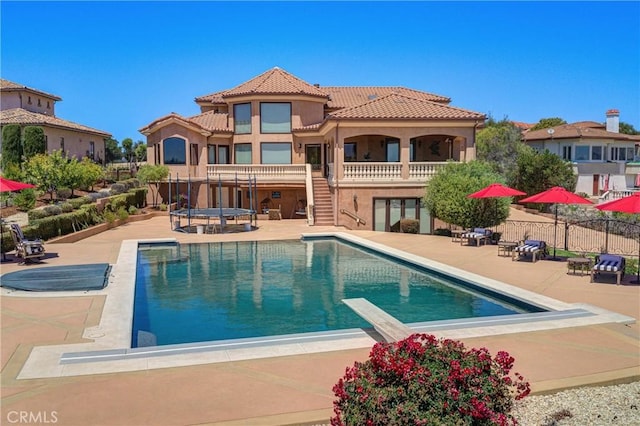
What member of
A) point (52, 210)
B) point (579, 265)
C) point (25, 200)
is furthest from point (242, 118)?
point (579, 265)

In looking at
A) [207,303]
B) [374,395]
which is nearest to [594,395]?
[374,395]

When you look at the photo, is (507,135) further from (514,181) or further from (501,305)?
(501,305)

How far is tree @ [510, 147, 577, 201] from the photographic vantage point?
4406 cm

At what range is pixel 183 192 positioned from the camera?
41.0 metres

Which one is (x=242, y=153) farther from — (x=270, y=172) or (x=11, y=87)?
(x=11, y=87)

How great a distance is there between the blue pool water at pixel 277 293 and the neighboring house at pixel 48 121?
26.3 meters

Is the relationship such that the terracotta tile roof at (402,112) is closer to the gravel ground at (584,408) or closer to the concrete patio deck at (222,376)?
the concrete patio deck at (222,376)

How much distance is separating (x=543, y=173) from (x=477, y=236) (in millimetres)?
24058

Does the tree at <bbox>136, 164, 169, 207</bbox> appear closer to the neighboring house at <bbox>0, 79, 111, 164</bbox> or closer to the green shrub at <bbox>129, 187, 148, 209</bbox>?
the green shrub at <bbox>129, 187, 148, 209</bbox>

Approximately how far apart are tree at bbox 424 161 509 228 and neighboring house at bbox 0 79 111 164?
97.6ft

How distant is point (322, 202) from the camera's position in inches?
1345

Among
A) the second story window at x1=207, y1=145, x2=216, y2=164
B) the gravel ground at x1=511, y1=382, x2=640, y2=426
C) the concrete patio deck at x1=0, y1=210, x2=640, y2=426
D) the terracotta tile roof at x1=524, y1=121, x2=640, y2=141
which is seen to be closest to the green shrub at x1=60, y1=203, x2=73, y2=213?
the second story window at x1=207, y1=145, x2=216, y2=164

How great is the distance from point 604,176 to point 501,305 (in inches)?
1937

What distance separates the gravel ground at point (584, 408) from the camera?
709 cm
